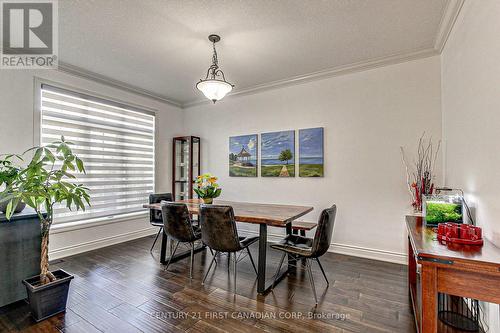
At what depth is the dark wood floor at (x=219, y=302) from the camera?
1924mm

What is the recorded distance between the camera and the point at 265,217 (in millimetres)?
2531

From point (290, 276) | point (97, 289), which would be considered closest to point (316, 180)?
point (290, 276)

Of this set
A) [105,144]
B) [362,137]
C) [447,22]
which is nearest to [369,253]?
[362,137]

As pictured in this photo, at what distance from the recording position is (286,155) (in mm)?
4090

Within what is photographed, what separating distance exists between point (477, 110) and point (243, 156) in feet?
10.9

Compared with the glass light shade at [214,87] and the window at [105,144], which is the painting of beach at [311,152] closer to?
the glass light shade at [214,87]

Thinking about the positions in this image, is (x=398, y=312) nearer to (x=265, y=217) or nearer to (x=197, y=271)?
(x=265, y=217)

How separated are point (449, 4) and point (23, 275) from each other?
478 cm

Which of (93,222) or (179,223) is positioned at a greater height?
(179,223)

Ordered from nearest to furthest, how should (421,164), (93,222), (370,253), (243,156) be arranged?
(421,164), (370,253), (93,222), (243,156)

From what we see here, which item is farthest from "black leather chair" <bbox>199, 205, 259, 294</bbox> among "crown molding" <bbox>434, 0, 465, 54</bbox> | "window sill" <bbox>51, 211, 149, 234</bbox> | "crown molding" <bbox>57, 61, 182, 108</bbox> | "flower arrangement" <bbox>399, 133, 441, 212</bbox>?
"crown molding" <bbox>57, 61, 182, 108</bbox>

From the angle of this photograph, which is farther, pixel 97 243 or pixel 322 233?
pixel 97 243

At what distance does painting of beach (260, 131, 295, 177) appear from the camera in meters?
4.06

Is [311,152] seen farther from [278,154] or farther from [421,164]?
[421,164]
